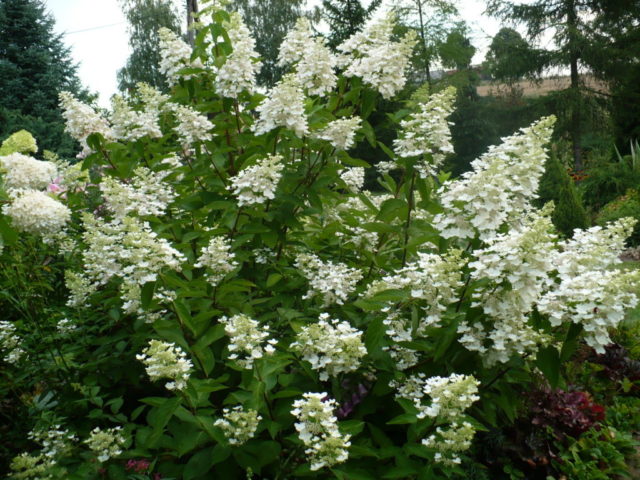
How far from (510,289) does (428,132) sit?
92 centimetres

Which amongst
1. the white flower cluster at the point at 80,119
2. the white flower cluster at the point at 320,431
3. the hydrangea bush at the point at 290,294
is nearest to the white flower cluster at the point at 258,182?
the hydrangea bush at the point at 290,294

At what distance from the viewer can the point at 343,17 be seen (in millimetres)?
15852

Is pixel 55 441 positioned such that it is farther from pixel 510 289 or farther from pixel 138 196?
pixel 510 289

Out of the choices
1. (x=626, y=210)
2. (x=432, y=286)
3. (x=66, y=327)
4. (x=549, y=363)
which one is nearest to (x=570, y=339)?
(x=549, y=363)

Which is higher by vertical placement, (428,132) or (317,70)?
(317,70)

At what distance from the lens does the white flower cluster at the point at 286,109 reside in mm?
2562

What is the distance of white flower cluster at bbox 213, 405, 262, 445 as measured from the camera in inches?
72.8

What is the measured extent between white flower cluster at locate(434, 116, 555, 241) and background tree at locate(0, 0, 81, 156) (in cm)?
1434

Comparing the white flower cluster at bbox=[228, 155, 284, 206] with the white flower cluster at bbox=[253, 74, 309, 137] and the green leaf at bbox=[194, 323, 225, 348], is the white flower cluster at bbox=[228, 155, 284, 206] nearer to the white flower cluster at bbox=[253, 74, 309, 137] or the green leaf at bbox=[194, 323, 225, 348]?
the white flower cluster at bbox=[253, 74, 309, 137]

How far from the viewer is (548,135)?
2436 mm

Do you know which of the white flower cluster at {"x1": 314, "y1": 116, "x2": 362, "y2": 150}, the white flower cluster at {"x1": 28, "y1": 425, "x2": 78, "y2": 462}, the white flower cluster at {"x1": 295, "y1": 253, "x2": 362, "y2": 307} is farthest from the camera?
the white flower cluster at {"x1": 314, "y1": 116, "x2": 362, "y2": 150}

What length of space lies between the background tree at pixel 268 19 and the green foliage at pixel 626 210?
1680cm

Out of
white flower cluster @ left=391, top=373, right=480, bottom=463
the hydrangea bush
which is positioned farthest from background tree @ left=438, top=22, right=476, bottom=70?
white flower cluster @ left=391, top=373, right=480, bottom=463

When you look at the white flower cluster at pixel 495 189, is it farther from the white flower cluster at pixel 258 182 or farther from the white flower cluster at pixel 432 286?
the white flower cluster at pixel 258 182
